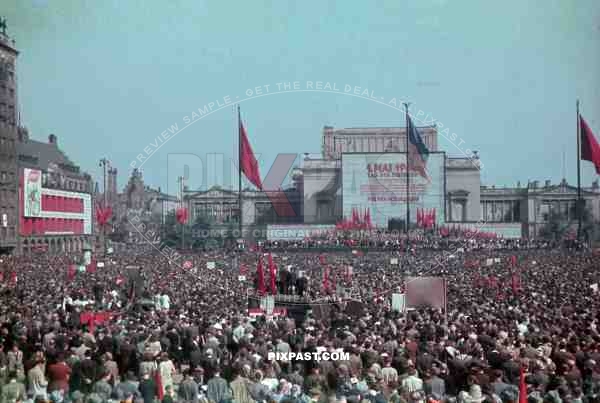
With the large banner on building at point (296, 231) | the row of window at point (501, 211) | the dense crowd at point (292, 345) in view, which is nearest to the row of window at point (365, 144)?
the large banner on building at point (296, 231)

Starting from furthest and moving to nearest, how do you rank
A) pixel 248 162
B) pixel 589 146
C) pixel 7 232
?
pixel 7 232 < pixel 248 162 < pixel 589 146

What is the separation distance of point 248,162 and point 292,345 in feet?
44.8

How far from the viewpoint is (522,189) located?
213ft

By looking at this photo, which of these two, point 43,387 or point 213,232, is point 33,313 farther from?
point 213,232

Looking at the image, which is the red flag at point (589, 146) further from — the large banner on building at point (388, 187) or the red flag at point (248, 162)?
the large banner on building at point (388, 187)

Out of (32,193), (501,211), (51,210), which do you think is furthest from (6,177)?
(501,211)

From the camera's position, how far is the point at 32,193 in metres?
33.7

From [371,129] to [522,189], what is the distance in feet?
83.6

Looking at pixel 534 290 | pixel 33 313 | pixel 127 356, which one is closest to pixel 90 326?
pixel 33 313

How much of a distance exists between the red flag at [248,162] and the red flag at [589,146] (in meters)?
10.6

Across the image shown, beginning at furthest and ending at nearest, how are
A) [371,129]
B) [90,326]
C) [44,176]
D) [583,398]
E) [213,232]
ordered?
1. [213,232]
2. [371,129]
3. [44,176]
4. [90,326]
5. [583,398]

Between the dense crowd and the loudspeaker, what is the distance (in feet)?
102

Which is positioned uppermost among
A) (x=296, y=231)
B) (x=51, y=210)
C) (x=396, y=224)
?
(x=51, y=210)

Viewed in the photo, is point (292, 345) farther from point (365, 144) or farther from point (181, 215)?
point (365, 144)
